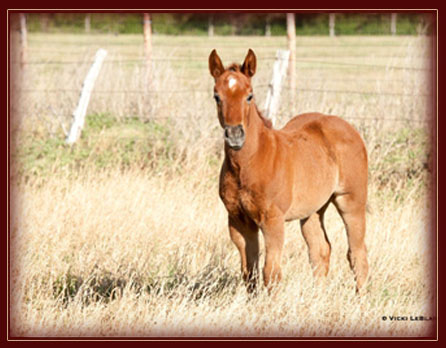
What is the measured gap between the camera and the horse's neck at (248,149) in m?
5.57

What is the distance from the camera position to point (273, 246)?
570 cm

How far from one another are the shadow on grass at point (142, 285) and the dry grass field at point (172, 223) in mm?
20

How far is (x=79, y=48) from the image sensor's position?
79.2 ft

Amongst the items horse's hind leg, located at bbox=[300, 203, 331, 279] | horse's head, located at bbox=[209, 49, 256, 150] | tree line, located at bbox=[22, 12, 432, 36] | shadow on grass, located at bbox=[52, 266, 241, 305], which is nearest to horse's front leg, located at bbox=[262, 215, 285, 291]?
shadow on grass, located at bbox=[52, 266, 241, 305]

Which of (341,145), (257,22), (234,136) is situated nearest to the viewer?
(234,136)

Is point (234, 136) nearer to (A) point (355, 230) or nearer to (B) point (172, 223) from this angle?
(A) point (355, 230)

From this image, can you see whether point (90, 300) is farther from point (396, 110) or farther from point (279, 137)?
point (396, 110)

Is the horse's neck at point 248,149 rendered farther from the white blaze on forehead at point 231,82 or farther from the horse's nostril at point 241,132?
the white blaze on forehead at point 231,82

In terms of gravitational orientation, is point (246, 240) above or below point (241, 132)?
below

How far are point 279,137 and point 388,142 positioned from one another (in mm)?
4961

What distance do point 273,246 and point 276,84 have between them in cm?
585

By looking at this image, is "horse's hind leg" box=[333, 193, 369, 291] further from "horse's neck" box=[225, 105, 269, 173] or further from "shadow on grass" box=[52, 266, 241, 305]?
"horse's neck" box=[225, 105, 269, 173]

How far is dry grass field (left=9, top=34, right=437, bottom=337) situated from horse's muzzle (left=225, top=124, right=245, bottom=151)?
1311 millimetres

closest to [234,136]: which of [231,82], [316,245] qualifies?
[231,82]
